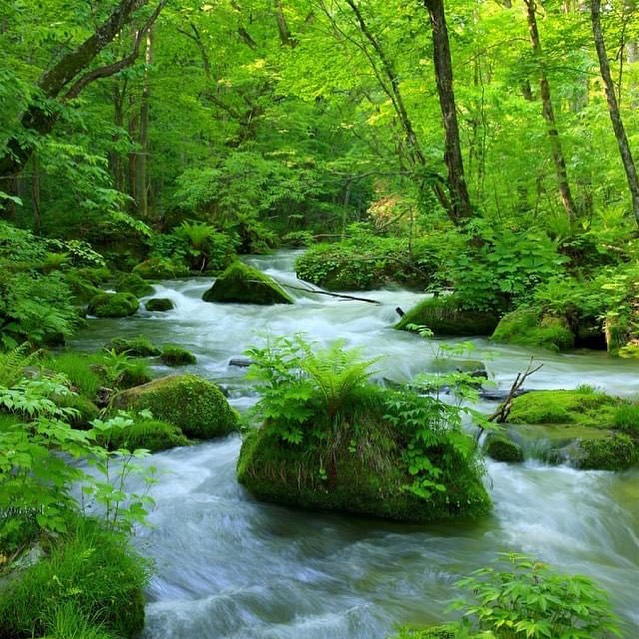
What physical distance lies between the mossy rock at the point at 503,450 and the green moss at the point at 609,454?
0.53m

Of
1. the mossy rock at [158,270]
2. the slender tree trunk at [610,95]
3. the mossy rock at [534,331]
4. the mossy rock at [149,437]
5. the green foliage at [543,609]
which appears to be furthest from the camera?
the mossy rock at [158,270]

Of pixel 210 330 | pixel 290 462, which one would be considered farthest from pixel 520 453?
pixel 210 330

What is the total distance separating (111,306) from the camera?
1279cm

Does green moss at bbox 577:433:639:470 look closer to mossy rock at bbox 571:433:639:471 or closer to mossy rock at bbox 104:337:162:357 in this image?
mossy rock at bbox 571:433:639:471

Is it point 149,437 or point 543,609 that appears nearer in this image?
point 543,609

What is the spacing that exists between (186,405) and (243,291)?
29.1ft

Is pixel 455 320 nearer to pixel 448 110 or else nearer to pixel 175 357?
pixel 448 110

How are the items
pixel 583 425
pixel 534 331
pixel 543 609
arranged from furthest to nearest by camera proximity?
pixel 534 331, pixel 583 425, pixel 543 609

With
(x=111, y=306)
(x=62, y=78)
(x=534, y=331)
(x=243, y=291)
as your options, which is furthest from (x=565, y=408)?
(x=243, y=291)

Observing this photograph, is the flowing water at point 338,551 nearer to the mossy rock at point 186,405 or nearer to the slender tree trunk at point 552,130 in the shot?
the mossy rock at point 186,405

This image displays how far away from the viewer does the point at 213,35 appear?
21312 mm

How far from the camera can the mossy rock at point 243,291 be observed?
48.5 ft

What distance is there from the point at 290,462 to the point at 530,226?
983 cm

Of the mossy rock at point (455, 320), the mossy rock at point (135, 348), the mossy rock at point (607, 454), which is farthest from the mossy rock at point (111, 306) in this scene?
the mossy rock at point (607, 454)
